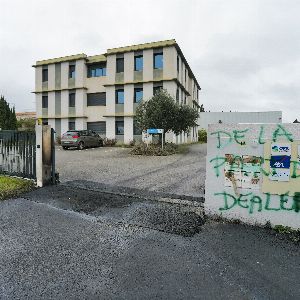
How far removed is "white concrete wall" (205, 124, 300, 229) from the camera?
434 centimetres

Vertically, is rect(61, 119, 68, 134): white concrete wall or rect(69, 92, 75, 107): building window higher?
rect(69, 92, 75, 107): building window

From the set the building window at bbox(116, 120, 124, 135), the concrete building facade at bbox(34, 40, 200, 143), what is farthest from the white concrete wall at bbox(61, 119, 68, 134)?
the building window at bbox(116, 120, 124, 135)

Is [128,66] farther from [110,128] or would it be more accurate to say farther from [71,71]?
[71,71]

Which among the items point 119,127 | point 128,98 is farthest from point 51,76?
point 119,127

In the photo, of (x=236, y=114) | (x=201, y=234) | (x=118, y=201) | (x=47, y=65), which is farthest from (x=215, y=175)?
(x=236, y=114)

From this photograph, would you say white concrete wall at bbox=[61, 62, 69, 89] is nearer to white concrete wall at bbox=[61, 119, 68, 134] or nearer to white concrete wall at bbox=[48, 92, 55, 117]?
white concrete wall at bbox=[48, 92, 55, 117]

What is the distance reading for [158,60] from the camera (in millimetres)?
24766

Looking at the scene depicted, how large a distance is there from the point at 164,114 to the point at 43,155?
1131cm

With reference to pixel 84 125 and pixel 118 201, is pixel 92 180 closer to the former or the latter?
pixel 118 201

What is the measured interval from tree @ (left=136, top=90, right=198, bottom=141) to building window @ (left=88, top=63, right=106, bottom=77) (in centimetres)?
1246

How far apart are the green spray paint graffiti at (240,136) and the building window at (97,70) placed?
26183 mm

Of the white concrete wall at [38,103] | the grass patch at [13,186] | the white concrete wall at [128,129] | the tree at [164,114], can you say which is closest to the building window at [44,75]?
the white concrete wall at [38,103]

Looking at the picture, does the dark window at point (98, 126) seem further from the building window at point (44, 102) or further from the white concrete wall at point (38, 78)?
the white concrete wall at point (38, 78)

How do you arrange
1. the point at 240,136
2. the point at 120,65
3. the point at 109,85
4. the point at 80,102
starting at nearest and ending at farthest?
1. the point at 240,136
2. the point at 120,65
3. the point at 109,85
4. the point at 80,102
